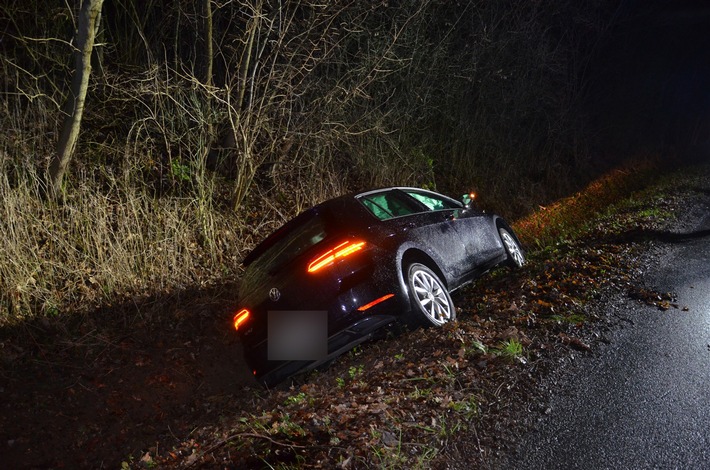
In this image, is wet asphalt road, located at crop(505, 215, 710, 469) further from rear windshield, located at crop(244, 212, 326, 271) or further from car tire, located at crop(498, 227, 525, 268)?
rear windshield, located at crop(244, 212, 326, 271)

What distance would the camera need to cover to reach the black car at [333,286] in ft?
19.1

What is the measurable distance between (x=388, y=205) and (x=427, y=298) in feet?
4.30

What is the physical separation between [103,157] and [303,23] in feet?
13.3

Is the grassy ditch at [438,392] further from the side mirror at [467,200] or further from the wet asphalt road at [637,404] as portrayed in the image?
the side mirror at [467,200]

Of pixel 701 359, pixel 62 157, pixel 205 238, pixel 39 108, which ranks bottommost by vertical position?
pixel 701 359

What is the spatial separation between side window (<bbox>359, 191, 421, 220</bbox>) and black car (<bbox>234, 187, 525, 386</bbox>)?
0.03 m

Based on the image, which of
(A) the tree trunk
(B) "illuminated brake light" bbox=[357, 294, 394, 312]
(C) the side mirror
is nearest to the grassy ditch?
(B) "illuminated brake light" bbox=[357, 294, 394, 312]

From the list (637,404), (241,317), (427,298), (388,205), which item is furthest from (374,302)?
(637,404)

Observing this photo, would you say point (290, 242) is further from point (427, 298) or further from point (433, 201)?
point (433, 201)

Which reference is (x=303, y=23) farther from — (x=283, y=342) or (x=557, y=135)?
(x=557, y=135)

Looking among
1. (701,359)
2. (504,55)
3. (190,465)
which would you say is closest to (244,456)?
(190,465)

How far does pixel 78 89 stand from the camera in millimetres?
8484

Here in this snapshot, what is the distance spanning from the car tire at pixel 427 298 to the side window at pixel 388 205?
73cm

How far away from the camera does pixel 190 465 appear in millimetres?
4285
